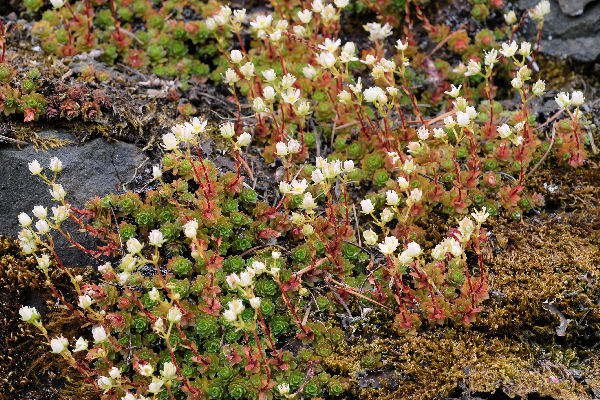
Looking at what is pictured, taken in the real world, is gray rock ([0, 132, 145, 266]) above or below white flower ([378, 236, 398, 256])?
below

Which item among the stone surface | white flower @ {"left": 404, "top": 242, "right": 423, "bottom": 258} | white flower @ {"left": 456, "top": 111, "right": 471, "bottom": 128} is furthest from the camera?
the stone surface

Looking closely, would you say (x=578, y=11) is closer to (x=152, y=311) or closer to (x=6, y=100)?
(x=152, y=311)

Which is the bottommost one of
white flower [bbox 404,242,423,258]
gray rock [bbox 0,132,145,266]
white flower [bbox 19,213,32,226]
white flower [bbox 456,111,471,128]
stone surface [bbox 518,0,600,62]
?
gray rock [bbox 0,132,145,266]

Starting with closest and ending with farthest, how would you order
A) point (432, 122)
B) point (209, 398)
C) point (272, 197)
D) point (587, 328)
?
point (209, 398) → point (587, 328) → point (272, 197) → point (432, 122)

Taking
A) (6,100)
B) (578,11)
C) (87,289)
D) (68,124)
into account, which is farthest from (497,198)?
(6,100)

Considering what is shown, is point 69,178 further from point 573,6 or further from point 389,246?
point 573,6

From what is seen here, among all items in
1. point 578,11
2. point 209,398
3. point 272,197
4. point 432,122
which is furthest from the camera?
point 578,11

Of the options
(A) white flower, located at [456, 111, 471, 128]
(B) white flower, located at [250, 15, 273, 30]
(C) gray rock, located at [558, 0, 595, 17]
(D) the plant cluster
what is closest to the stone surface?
(C) gray rock, located at [558, 0, 595, 17]

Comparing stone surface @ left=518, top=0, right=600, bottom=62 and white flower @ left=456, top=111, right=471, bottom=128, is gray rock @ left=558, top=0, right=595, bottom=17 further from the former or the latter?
white flower @ left=456, top=111, right=471, bottom=128
